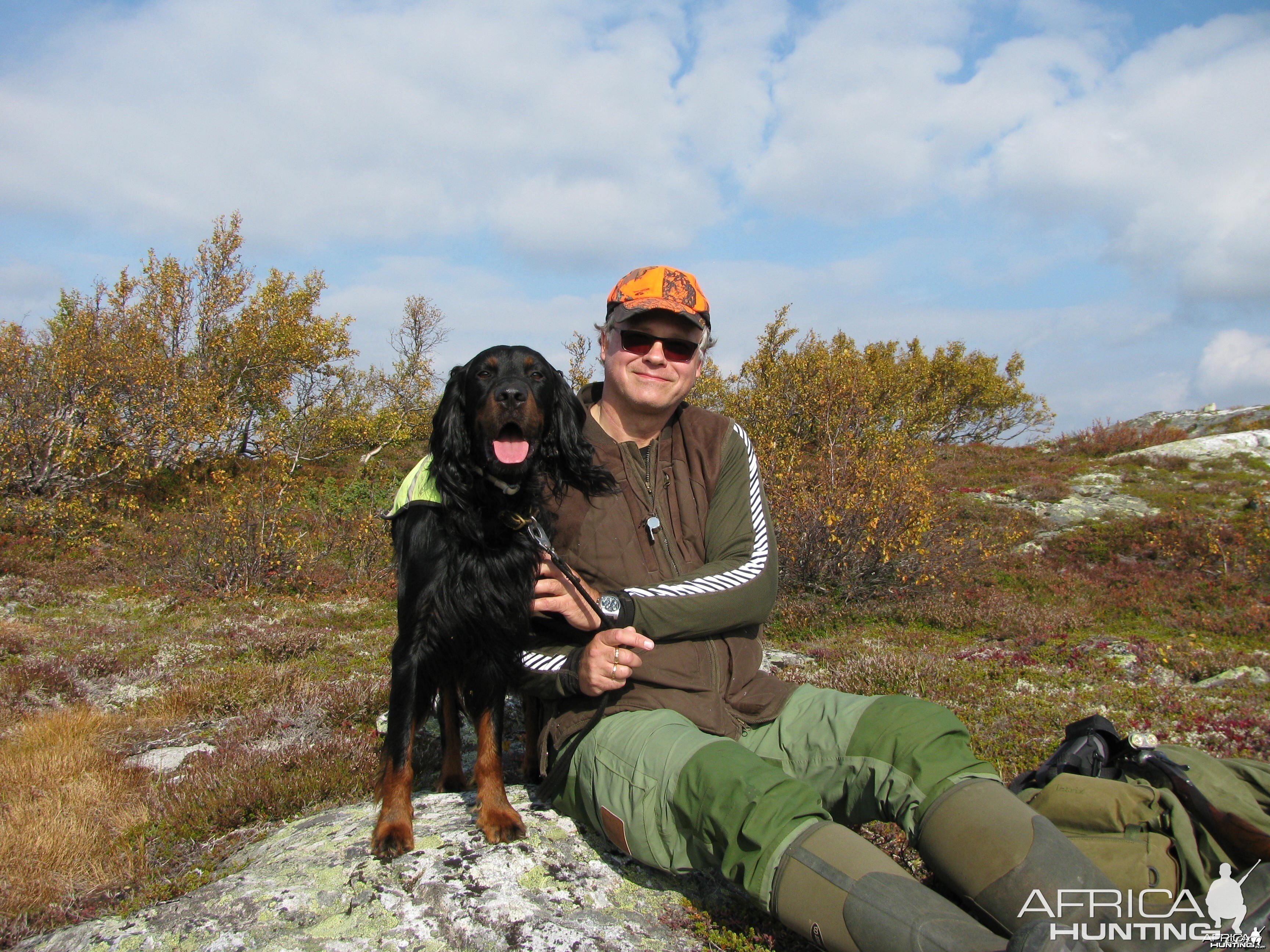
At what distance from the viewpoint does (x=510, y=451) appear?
231 centimetres

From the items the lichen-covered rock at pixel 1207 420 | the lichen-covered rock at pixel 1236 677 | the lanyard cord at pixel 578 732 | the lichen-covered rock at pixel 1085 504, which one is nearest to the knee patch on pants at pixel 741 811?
the lanyard cord at pixel 578 732

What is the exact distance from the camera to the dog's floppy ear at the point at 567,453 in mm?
2393

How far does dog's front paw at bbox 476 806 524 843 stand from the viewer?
205 centimetres

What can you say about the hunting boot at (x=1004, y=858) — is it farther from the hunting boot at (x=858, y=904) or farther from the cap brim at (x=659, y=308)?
the cap brim at (x=659, y=308)

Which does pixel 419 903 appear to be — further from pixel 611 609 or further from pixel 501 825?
pixel 611 609

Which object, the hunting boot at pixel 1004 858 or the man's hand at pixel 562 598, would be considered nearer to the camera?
the hunting boot at pixel 1004 858

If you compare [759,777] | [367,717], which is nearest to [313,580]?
[367,717]

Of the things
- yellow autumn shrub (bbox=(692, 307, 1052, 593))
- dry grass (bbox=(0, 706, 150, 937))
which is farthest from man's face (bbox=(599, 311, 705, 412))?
yellow autumn shrub (bbox=(692, 307, 1052, 593))

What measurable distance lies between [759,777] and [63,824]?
2086 millimetres

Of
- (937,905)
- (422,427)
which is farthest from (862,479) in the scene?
A: (422,427)

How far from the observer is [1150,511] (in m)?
10.5

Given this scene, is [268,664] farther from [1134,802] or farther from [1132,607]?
[1132,607]

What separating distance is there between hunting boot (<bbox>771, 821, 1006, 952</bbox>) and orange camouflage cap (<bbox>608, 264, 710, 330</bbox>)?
152 centimetres

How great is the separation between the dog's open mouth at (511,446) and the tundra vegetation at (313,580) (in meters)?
1.26
